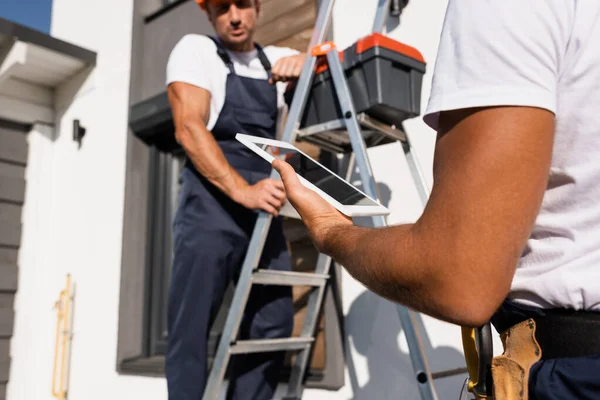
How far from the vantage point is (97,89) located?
462 centimetres

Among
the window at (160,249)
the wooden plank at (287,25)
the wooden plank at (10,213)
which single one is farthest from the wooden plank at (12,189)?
the wooden plank at (287,25)

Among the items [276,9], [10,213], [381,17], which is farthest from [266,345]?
[10,213]

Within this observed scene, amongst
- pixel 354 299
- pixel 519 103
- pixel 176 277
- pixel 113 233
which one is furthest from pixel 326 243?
pixel 113 233

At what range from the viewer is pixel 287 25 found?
3.33 meters

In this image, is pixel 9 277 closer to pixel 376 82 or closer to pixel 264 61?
pixel 264 61

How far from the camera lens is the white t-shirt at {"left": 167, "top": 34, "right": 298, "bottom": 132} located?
2297 mm

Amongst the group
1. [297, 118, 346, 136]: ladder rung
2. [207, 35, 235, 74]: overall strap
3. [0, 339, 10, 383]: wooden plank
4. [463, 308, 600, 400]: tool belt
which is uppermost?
[207, 35, 235, 74]: overall strap

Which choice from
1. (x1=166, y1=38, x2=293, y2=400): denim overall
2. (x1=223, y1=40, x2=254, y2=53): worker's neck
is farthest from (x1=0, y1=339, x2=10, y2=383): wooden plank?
(x1=223, y1=40, x2=254, y2=53): worker's neck

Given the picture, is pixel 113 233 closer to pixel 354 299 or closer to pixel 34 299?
pixel 34 299

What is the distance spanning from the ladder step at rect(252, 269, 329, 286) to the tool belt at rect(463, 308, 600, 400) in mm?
1352

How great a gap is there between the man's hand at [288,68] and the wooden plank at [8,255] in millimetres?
3444

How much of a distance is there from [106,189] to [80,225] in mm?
426

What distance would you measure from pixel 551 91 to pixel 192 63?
5.95 feet

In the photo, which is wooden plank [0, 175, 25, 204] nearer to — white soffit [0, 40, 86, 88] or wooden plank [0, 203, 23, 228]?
wooden plank [0, 203, 23, 228]
